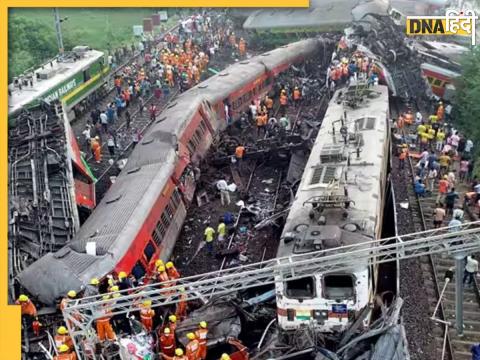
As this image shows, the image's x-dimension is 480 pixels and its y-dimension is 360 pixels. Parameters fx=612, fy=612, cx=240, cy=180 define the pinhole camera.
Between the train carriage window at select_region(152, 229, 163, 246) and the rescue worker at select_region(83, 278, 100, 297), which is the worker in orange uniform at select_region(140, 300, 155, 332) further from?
the train carriage window at select_region(152, 229, 163, 246)

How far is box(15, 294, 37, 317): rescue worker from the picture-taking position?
1142 cm

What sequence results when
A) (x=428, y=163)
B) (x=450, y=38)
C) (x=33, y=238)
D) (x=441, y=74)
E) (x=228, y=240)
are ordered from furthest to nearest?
(x=450, y=38) → (x=441, y=74) → (x=428, y=163) → (x=228, y=240) → (x=33, y=238)

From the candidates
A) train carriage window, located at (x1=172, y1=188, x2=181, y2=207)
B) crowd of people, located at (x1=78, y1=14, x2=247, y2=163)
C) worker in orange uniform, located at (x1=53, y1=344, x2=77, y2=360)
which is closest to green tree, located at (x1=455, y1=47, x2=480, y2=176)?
train carriage window, located at (x1=172, y1=188, x2=181, y2=207)

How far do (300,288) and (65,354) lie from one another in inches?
160

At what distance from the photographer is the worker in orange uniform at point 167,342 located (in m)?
10.9

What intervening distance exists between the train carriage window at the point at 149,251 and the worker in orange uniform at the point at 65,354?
12.1ft

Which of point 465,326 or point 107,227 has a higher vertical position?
point 107,227

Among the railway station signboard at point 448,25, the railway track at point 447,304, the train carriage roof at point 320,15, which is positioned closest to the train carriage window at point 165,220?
the railway track at point 447,304

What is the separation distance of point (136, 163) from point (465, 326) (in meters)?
9.27

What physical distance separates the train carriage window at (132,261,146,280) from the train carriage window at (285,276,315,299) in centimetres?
405

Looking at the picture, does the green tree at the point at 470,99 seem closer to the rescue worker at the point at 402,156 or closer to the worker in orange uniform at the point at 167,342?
the rescue worker at the point at 402,156

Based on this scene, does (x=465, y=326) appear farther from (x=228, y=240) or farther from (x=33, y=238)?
(x=33, y=238)

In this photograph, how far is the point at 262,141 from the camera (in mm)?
20016

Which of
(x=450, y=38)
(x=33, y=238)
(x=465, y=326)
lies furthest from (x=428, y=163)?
(x=450, y=38)
